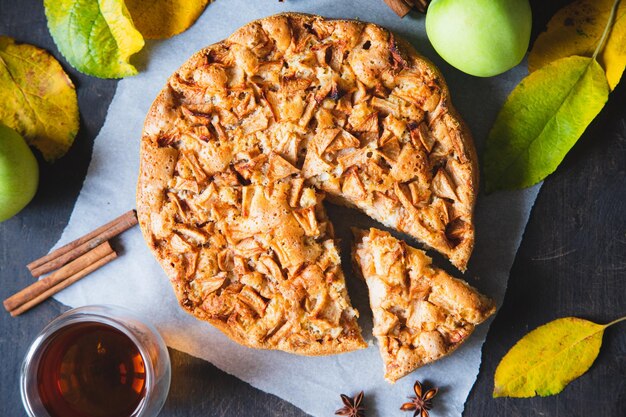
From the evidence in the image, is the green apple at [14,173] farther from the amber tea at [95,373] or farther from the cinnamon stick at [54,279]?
the amber tea at [95,373]

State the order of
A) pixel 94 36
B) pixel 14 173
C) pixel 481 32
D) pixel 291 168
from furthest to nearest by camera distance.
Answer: pixel 94 36, pixel 14 173, pixel 291 168, pixel 481 32

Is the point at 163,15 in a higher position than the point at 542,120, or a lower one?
higher

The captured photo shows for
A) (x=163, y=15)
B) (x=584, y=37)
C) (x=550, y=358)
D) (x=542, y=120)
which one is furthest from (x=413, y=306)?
(x=163, y=15)

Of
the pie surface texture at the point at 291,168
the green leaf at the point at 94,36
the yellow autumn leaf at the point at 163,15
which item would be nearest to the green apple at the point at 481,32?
the pie surface texture at the point at 291,168

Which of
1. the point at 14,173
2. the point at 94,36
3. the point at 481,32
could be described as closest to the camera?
the point at 481,32

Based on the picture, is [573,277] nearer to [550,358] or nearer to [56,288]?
[550,358]

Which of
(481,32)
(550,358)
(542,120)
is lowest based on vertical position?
(550,358)

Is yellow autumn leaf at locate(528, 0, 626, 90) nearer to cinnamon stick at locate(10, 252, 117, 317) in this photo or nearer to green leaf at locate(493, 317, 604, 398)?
green leaf at locate(493, 317, 604, 398)
